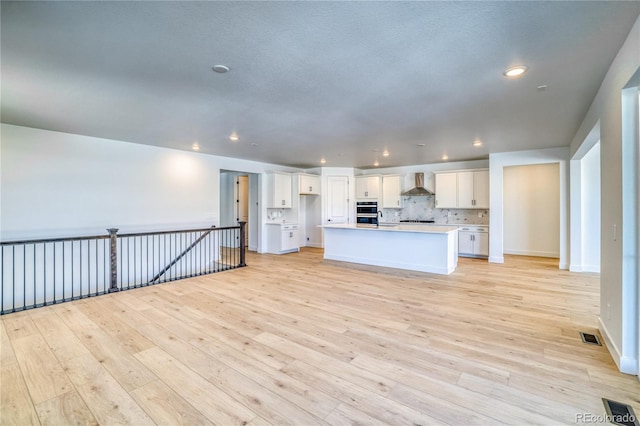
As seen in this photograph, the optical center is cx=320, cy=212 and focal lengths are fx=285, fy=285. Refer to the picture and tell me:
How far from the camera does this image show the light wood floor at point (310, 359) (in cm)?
183

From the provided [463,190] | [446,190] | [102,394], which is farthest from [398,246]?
[102,394]

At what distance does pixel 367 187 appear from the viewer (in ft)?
29.5

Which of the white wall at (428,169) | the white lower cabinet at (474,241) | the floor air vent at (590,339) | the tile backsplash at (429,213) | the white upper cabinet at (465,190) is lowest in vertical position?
the floor air vent at (590,339)

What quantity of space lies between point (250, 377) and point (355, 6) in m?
2.67

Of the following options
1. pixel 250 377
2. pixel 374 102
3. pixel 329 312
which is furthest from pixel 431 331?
pixel 374 102

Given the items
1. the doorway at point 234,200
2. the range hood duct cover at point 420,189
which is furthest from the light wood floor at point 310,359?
the doorway at point 234,200

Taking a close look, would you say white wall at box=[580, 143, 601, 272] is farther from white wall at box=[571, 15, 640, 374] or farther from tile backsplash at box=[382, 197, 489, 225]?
white wall at box=[571, 15, 640, 374]

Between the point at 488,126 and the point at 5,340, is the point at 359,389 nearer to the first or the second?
the point at 5,340

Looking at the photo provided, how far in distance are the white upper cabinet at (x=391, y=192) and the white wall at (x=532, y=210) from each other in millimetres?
2836

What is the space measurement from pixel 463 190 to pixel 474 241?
4.44ft

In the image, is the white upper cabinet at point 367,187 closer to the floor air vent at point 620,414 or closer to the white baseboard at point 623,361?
the white baseboard at point 623,361

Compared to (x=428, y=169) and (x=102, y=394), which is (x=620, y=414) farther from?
(x=428, y=169)

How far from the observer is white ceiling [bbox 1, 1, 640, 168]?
1.85 m

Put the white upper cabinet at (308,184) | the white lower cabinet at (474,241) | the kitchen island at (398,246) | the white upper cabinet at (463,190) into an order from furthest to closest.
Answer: the white upper cabinet at (308,184) → the white upper cabinet at (463,190) → the white lower cabinet at (474,241) → the kitchen island at (398,246)
